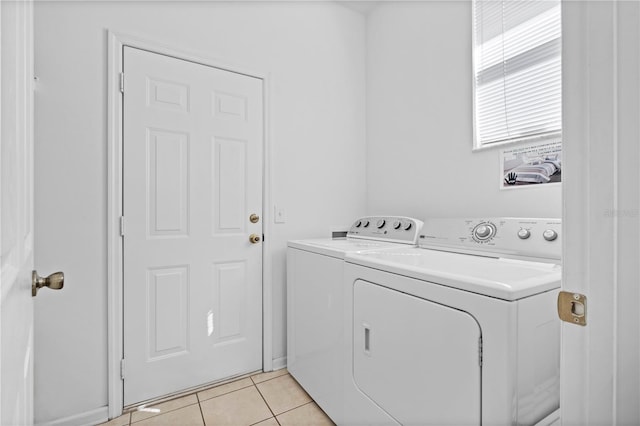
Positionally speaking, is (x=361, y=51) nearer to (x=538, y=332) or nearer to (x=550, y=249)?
(x=550, y=249)

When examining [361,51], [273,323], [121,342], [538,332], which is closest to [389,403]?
[538,332]

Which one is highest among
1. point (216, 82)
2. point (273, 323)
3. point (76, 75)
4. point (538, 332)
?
point (216, 82)

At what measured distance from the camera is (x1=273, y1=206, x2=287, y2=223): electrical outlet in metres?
2.13

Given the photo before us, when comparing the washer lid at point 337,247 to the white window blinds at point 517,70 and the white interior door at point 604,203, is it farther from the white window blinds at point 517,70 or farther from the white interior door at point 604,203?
the white interior door at point 604,203

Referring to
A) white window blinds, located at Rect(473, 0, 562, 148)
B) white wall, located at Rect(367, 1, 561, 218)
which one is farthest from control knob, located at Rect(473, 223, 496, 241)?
white window blinds, located at Rect(473, 0, 562, 148)

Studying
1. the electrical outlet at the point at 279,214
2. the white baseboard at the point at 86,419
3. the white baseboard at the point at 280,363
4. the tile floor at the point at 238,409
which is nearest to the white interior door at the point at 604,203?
the tile floor at the point at 238,409

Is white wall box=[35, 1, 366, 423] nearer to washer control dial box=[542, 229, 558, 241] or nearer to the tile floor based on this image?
the tile floor

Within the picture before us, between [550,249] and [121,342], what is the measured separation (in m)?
2.15

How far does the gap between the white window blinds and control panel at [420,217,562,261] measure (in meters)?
0.47

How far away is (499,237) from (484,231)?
9 cm

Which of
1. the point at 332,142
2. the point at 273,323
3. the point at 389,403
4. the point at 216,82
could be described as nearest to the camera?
the point at 389,403

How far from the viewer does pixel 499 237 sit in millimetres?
1381

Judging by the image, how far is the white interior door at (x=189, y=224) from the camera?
1.69 metres

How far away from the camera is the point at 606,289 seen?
497mm
